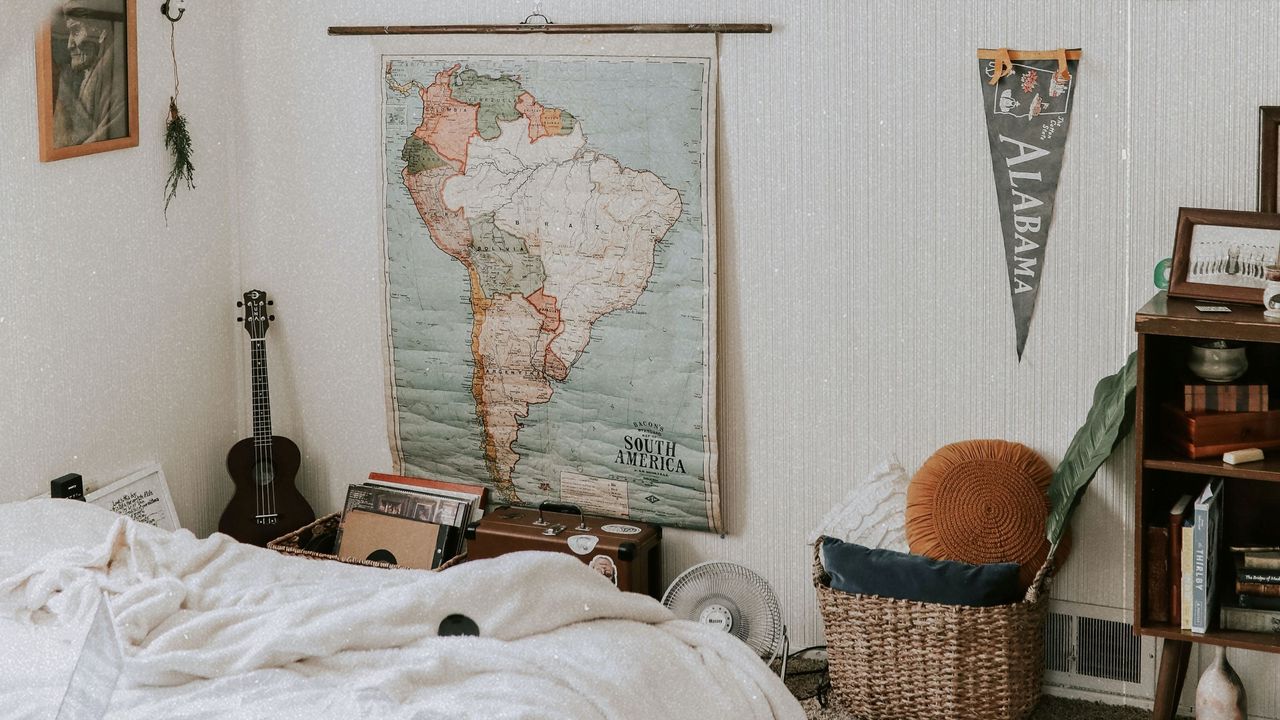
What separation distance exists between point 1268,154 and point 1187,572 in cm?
92

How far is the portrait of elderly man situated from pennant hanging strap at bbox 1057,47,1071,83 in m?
2.38

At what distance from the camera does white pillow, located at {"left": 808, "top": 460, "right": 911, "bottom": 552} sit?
294 centimetres

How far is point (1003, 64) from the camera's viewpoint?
2762 millimetres

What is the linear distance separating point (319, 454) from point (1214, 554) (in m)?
2.53

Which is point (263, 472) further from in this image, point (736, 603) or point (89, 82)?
point (736, 603)

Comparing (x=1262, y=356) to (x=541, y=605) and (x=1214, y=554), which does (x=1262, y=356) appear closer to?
(x=1214, y=554)

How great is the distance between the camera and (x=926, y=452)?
300cm

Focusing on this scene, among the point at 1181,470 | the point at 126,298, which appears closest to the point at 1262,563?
the point at 1181,470

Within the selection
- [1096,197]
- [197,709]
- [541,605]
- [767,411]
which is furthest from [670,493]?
[197,709]

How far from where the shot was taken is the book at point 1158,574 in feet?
8.39

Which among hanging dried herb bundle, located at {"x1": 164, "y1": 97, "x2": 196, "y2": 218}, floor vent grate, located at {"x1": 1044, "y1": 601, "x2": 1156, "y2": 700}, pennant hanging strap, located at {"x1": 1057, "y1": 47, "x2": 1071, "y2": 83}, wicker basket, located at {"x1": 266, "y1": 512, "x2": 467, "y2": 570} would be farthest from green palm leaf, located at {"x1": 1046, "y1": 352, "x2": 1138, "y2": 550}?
hanging dried herb bundle, located at {"x1": 164, "y1": 97, "x2": 196, "y2": 218}

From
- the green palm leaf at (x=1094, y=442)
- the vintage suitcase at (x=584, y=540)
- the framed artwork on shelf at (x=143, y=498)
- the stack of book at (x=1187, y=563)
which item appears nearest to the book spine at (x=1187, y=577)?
the stack of book at (x=1187, y=563)

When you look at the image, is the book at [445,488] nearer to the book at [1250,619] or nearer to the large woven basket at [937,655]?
the large woven basket at [937,655]

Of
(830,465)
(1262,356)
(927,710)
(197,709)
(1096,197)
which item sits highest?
(1096,197)
